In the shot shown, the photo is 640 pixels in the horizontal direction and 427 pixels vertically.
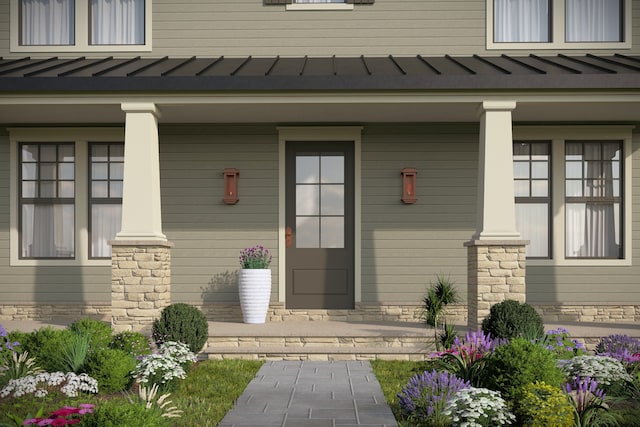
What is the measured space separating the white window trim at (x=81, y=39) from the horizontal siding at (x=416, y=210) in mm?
4391

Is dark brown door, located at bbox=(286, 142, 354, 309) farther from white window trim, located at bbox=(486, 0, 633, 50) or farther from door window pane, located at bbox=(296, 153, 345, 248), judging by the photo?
white window trim, located at bbox=(486, 0, 633, 50)

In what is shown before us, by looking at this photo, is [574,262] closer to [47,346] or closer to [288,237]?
[288,237]

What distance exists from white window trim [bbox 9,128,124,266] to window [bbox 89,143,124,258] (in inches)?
5.5

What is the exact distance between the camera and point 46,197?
39.8 feet

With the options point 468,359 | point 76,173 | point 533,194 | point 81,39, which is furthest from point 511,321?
point 81,39

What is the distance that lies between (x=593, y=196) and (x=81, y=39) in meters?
9.49

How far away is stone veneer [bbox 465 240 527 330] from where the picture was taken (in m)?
9.66

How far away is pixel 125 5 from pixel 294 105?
14.3 feet

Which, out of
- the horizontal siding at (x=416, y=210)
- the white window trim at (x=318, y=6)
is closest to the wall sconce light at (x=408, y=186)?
→ the horizontal siding at (x=416, y=210)

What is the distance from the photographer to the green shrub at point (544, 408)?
5.06 m

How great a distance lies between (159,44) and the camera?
12.2m

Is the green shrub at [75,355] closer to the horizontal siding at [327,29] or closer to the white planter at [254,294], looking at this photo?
the white planter at [254,294]

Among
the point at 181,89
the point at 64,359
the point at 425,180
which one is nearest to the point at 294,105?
the point at 181,89

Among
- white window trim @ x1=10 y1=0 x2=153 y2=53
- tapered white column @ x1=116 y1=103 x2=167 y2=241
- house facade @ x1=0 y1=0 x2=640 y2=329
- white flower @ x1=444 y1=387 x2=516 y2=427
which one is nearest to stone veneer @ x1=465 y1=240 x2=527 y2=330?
house facade @ x1=0 y1=0 x2=640 y2=329
